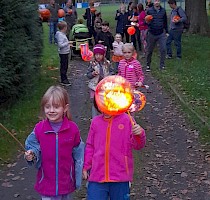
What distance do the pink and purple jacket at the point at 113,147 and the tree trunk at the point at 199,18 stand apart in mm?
22496

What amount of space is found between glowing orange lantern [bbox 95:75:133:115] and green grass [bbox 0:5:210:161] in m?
3.79

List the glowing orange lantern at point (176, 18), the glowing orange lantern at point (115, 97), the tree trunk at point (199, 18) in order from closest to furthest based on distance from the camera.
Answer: the glowing orange lantern at point (115, 97)
the glowing orange lantern at point (176, 18)
the tree trunk at point (199, 18)

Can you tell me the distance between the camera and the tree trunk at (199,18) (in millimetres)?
26203

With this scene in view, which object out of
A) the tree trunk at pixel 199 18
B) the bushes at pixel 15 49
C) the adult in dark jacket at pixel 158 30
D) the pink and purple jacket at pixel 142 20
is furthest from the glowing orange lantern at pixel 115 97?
the tree trunk at pixel 199 18

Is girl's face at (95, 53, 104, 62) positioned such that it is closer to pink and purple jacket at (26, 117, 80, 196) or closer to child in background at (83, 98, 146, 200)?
child in background at (83, 98, 146, 200)

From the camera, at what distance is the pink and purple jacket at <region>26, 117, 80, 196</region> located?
453cm

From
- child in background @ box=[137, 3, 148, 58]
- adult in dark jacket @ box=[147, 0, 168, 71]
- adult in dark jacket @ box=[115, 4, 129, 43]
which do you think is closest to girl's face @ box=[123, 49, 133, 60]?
adult in dark jacket @ box=[147, 0, 168, 71]

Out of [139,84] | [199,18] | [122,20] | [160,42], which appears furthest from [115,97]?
[199,18]

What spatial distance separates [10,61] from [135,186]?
4.10 metres

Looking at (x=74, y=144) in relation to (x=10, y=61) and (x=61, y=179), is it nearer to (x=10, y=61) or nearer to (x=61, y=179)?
(x=61, y=179)

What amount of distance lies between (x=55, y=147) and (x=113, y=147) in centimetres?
51

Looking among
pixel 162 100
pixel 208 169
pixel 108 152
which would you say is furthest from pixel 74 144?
pixel 162 100

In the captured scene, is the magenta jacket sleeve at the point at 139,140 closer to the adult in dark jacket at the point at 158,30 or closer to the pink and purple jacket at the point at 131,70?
the pink and purple jacket at the point at 131,70

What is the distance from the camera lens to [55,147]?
14.8 feet
